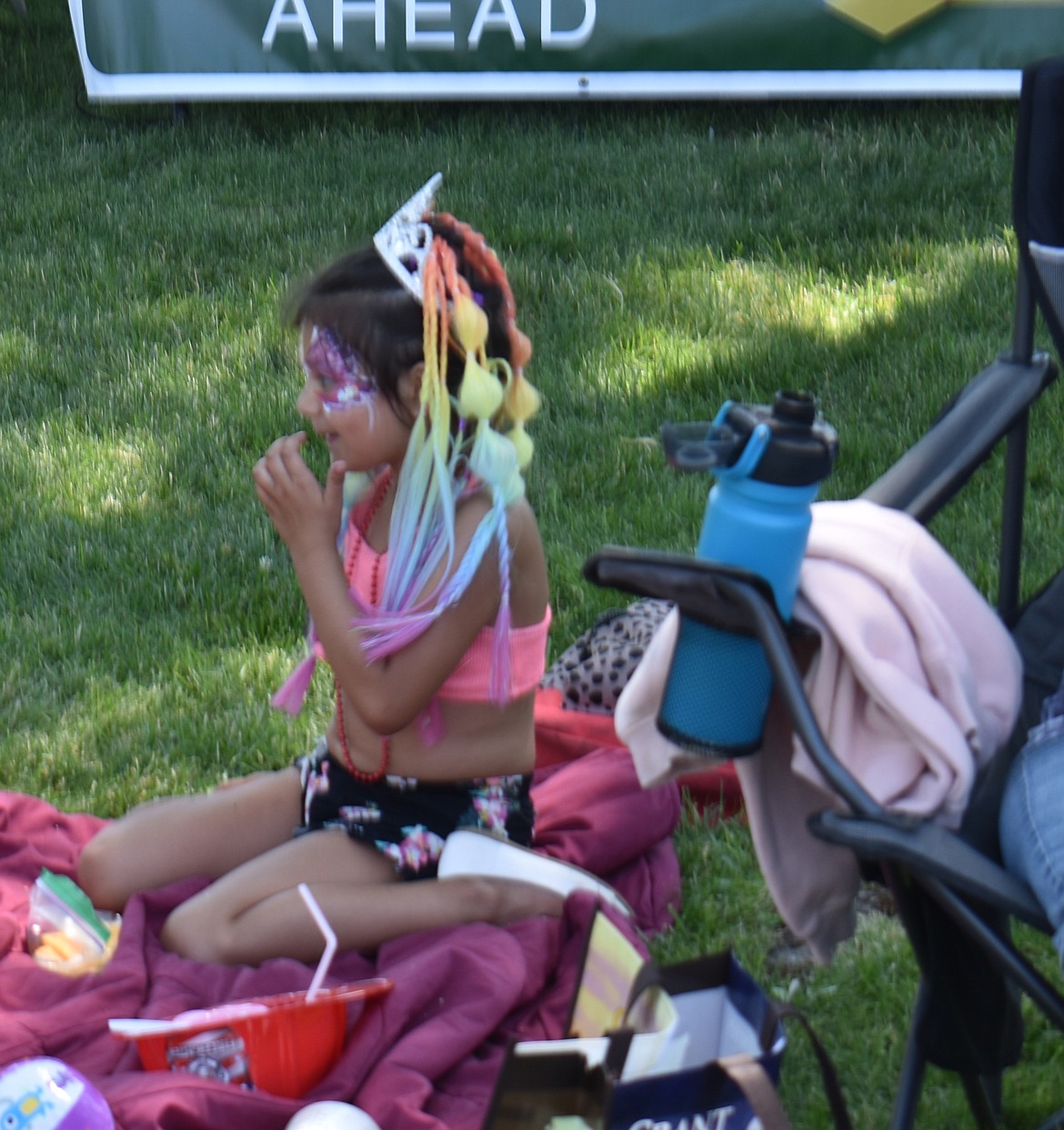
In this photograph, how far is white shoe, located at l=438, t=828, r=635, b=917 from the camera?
2424mm

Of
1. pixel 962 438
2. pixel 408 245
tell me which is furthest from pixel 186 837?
pixel 962 438

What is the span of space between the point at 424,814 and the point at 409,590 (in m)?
0.38

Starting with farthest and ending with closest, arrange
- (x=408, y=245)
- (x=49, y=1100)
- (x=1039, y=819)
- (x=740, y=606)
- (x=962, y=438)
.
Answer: (x=408, y=245) → (x=962, y=438) → (x=49, y=1100) → (x=1039, y=819) → (x=740, y=606)

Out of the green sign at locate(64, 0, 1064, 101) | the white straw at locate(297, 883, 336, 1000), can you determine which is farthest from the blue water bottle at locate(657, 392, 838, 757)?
the green sign at locate(64, 0, 1064, 101)

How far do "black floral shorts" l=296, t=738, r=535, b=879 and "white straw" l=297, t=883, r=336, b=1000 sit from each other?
0.16 metres

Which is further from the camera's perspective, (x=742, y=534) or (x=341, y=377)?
(x=341, y=377)

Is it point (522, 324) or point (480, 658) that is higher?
point (480, 658)

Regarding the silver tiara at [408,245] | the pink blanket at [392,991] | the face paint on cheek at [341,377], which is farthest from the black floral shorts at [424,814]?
the silver tiara at [408,245]

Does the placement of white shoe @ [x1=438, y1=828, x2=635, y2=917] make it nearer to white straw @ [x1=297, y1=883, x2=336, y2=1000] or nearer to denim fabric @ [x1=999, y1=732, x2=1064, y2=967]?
white straw @ [x1=297, y1=883, x2=336, y2=1000]

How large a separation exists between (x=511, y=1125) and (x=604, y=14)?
5.02 meters

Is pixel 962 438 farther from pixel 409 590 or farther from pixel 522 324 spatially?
pixel 522 324

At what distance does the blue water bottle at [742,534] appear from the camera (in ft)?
5.20

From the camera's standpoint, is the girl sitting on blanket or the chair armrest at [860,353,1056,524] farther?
the girl sitting on blanket

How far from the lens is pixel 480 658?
2.47m
